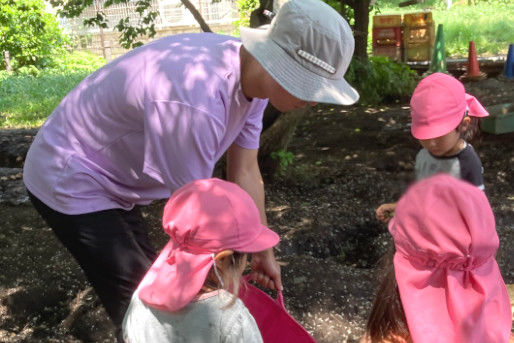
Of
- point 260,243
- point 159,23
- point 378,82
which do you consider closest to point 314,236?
point 260,243

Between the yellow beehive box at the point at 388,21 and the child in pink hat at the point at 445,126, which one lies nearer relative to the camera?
the child in pink hat at the point at 445,126

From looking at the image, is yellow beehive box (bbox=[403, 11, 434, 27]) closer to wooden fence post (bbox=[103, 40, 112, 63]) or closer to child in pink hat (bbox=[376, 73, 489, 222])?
wooden fence post (bbox=[103, 40, 112, 63])

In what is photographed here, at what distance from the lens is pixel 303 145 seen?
21.0 feet

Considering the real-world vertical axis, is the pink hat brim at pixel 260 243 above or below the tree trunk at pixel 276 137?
above

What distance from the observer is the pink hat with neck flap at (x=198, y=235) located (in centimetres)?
153

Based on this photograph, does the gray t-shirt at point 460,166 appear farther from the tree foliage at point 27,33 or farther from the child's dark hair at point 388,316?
the tree foliage at point 27,33

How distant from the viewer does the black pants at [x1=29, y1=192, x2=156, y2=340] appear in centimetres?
190

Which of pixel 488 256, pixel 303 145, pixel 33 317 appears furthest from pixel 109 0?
pixel 488 256

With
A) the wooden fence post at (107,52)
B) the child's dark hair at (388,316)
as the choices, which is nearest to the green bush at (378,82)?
the child's dark hair at (388,316)

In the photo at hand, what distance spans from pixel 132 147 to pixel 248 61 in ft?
1.34

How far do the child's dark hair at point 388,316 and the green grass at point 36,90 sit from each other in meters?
6.86

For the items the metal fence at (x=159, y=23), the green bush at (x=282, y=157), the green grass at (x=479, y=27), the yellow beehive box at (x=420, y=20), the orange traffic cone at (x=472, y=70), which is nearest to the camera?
the green bush at (x=282, y=157)

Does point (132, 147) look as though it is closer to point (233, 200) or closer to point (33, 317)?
point (233, 200)

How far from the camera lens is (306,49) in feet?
5.54
